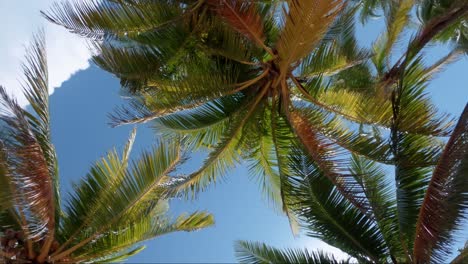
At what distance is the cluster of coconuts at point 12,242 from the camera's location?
8.72m

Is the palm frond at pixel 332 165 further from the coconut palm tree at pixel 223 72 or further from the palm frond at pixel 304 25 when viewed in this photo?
the palm frond at pixel 304 25

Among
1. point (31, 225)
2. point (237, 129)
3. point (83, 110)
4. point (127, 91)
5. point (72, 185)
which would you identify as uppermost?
point (83, 110)

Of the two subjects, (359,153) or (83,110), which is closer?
(359,153)

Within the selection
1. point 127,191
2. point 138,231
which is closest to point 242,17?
point 127,191

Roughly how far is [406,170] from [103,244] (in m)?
4.69

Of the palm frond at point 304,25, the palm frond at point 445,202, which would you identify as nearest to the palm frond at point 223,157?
→ the palm frond at point 304,25

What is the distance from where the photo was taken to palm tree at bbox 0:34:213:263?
7.88 m

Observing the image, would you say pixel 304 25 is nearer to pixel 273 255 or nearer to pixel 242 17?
pixel 242 17

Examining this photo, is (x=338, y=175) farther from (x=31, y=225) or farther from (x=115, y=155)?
(x=31, y=225)

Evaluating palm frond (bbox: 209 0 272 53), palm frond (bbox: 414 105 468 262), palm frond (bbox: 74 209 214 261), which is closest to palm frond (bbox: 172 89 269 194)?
palm frond (bbox: 74 209 214 261)

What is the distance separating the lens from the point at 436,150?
325 inches

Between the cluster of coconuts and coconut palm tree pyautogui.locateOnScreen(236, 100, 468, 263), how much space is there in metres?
3.81

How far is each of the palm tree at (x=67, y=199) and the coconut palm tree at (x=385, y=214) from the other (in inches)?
71.2

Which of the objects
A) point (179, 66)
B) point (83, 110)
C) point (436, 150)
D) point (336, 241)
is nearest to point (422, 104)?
point (436, 150)
